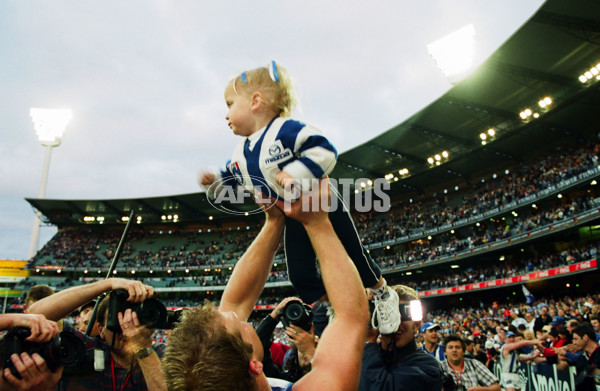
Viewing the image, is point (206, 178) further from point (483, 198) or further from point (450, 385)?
point (483, 198)

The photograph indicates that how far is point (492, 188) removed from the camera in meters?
30.8

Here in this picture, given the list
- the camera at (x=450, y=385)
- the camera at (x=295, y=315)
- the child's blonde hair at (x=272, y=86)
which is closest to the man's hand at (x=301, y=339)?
the camera at (x=295, y=315)

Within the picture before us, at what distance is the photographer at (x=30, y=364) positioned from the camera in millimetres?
1664

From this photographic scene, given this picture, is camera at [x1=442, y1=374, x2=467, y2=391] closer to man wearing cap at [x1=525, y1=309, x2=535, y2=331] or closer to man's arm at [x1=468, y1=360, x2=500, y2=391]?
man's arm at [x1=468, y1=360, x2=500, y2=391]

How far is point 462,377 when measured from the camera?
493 centimetres

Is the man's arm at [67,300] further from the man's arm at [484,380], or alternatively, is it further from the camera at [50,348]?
the man's arm at [484,380]

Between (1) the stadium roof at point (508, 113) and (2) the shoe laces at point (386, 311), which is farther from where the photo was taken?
(1) the stadium roof at point (508, 113)

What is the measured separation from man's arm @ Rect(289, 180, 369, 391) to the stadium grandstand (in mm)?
23800

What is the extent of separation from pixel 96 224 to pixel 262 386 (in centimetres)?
5710

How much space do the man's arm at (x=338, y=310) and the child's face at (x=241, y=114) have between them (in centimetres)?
113

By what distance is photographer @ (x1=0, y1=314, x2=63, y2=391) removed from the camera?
166cm

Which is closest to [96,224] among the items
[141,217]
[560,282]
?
[141,217]

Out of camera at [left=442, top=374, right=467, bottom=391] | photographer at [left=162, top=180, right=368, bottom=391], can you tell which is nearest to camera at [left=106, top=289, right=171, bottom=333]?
photographer at [left=162, top=180, right=368, bottom=391]

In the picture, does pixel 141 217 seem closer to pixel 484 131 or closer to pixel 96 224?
pixel 96 224
